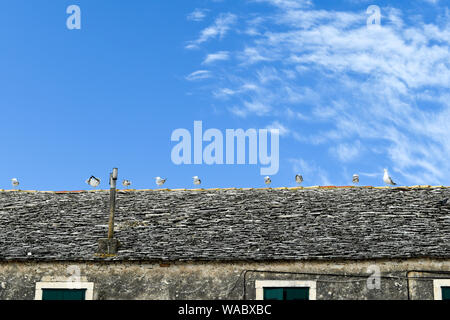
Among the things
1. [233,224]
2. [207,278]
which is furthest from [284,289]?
[233,224]

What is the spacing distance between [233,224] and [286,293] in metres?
3.18

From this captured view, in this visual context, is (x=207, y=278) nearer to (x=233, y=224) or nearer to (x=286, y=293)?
(x=286, y=293)

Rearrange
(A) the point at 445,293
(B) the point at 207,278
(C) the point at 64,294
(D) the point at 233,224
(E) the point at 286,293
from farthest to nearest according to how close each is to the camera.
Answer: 1. (D) the point at 233,224
2. (C) the point at 64,294
3. (B) the point at 207,278
4. (E) the point at 286,293
5. (A) the point at 445,293

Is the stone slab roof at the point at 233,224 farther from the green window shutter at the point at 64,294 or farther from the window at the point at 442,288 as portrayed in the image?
the green window shutter at the point at 64,294

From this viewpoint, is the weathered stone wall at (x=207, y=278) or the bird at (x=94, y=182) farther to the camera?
the bird at (x=94, y=182)

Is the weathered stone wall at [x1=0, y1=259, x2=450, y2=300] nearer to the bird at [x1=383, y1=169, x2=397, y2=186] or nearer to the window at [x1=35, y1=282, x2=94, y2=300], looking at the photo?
the window at [x1=35, y1=282, x2=94, y2=300]

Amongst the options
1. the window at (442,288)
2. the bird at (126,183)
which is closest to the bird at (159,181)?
the bird at (126,183)

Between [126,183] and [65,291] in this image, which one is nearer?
[65,291]

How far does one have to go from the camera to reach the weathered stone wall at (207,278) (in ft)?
52.8

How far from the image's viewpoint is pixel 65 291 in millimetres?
16609

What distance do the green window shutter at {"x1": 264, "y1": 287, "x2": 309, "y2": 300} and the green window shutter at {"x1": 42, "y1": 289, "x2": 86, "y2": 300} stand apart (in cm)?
491

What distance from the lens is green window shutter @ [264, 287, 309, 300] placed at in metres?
16.2

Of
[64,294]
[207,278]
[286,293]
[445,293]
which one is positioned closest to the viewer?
[445,293]
